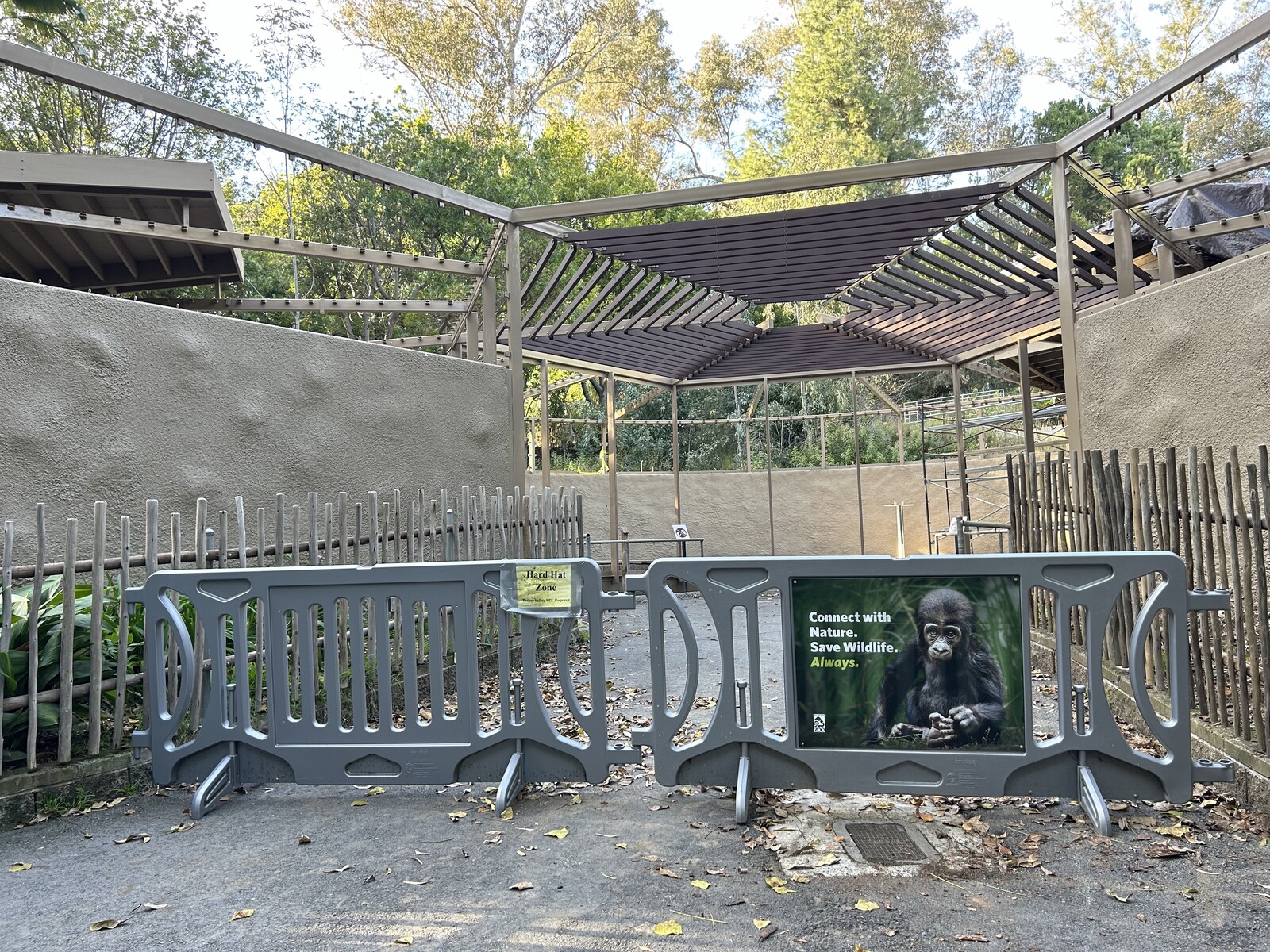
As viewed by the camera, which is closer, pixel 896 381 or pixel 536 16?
pixel 896 381

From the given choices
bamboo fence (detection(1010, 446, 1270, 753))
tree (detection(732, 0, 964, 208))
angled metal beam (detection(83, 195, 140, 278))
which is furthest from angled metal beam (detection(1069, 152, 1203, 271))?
tree (detection(732, 0, 964, 208))

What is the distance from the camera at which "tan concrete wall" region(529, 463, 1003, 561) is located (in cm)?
1916

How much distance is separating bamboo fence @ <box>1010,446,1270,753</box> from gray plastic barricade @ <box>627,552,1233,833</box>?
388 mm

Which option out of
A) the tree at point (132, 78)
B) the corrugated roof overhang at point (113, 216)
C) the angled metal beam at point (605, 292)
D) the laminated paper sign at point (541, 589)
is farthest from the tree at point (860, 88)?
the laminated paper sign at point (541, 589)

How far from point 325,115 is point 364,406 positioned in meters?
16.4

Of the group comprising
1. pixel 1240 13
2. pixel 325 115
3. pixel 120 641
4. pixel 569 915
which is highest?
pixel 1240 13

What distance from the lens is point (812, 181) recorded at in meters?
8.58

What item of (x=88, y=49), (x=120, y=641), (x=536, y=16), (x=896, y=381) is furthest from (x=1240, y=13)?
(x=120, y=641)

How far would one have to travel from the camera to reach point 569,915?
3.55 m

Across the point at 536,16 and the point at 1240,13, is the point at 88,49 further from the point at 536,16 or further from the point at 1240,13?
the point at 1240,13

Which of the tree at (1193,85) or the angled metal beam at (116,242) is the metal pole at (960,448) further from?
the tree at (1193,85)

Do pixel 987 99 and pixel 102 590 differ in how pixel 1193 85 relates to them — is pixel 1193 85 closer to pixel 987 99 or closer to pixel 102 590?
pixel 987 99

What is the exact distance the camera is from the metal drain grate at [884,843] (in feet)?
13.2

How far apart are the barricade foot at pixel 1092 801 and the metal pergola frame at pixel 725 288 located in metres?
4.85
